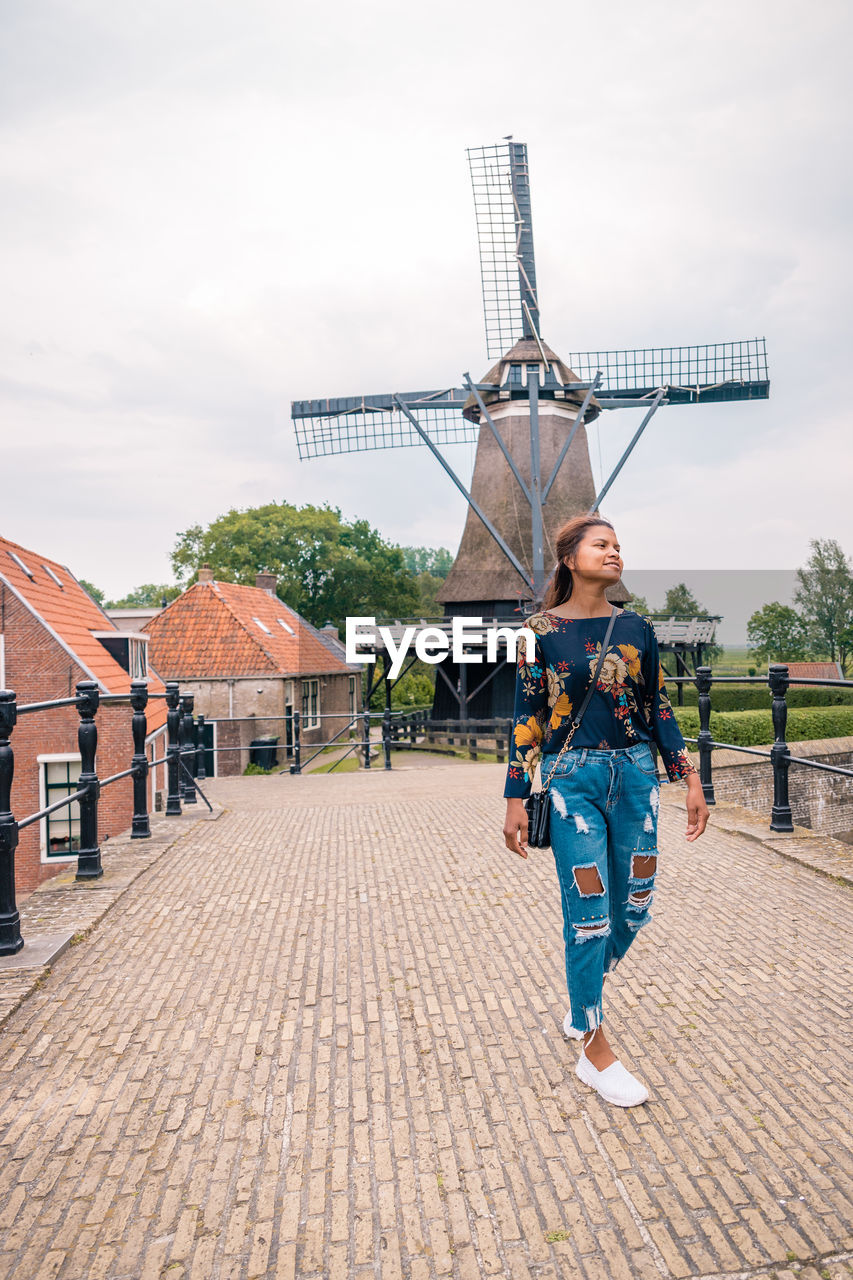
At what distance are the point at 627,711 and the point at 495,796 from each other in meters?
6.62

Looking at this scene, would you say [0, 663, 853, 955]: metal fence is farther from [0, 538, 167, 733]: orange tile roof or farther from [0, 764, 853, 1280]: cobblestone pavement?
[0, 538, 167, 733]: orange tile roof

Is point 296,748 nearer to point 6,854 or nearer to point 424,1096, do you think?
→ point 6,854

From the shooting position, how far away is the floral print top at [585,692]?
106 inches

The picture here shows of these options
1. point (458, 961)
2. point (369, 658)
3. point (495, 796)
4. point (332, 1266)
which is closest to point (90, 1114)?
point (332, 1266)

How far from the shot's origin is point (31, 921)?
4297 millimetres

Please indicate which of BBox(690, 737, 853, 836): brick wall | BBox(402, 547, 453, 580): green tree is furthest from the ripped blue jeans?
BBox(402, 547, 453, 580): green tree

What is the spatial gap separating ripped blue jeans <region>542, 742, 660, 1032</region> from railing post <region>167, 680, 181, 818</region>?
5.83 metres

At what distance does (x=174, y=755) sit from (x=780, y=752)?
5.38 metres

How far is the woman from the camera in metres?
2.65

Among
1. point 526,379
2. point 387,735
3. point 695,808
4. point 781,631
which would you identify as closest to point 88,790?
point 695,808

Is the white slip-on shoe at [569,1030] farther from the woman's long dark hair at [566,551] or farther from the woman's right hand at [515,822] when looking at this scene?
the woman's long dark hair at [566,551]

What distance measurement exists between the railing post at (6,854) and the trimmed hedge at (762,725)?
1129cm

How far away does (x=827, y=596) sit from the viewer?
45.9m

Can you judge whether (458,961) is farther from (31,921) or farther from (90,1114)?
(31,921)
